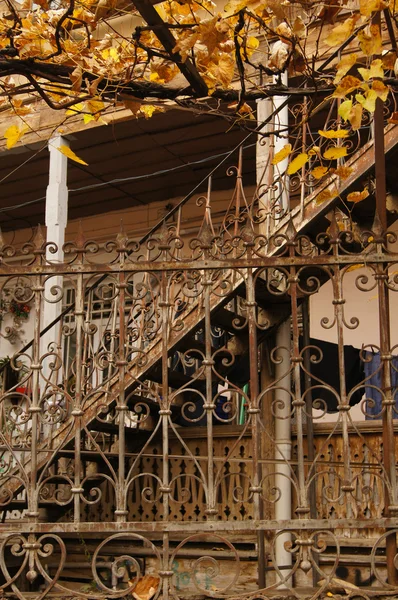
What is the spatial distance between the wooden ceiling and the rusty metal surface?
1.64 meters

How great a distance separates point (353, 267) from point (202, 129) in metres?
6.04

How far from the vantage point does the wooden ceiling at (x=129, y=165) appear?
10711 mm

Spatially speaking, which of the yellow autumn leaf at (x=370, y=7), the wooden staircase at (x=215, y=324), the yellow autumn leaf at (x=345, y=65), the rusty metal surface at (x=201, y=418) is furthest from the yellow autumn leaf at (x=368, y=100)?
the wooden staircase at (x=215, y=324)

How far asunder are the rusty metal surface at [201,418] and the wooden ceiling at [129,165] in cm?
164

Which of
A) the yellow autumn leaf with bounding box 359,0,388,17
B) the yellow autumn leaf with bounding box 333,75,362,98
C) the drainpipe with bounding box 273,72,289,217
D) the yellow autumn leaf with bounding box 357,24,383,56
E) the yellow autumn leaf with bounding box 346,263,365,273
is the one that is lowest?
the yellow autumn leaf with bounding box 346,263,365,273

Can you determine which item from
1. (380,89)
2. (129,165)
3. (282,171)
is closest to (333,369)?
(282,171)

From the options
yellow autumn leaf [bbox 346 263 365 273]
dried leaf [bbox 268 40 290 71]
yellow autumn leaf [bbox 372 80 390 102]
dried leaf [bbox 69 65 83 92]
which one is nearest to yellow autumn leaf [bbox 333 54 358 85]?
yellow autumn leaf [bbox 372 80 390 102]

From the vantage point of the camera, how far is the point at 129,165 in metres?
12.1

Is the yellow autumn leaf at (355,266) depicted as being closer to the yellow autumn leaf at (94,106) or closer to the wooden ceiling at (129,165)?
the yellow autumn leaf at (94,106)

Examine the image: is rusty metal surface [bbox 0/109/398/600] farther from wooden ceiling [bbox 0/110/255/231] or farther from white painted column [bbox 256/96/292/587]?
wooden ceiling [bbox 0/110/255/231]

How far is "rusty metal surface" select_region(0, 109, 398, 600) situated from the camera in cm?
500

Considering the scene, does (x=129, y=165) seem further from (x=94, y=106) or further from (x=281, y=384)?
(x=94, y=106)

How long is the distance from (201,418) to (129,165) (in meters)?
7.22

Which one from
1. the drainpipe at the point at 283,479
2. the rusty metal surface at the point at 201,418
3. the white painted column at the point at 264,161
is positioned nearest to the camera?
the rusty metal surface at the point at 201,418
